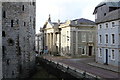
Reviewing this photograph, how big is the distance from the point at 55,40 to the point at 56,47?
82.6 inches

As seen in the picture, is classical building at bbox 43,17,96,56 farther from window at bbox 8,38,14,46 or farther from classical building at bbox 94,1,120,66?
window at bbox 8,38,14,46

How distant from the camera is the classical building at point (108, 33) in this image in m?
32.3

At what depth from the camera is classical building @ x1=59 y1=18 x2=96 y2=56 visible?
170 feet

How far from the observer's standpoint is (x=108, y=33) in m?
34.9

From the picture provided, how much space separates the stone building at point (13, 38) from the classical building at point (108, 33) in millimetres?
12799

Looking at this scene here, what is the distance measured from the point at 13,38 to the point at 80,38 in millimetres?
22288

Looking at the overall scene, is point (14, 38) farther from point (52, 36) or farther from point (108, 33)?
point (52, 36)

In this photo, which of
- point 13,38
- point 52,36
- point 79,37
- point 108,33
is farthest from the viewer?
point 52,36

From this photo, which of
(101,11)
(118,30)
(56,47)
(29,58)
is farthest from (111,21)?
(56,47)

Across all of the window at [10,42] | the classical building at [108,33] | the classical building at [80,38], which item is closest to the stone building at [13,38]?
the window at [10,42]

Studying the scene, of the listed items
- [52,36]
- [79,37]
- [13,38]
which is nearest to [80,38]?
[79,37]

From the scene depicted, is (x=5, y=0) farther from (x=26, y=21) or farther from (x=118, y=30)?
(x=118, y=30)

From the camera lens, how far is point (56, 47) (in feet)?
208

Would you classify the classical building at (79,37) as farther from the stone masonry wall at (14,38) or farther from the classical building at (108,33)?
the stone masonry wall at (14,38)
